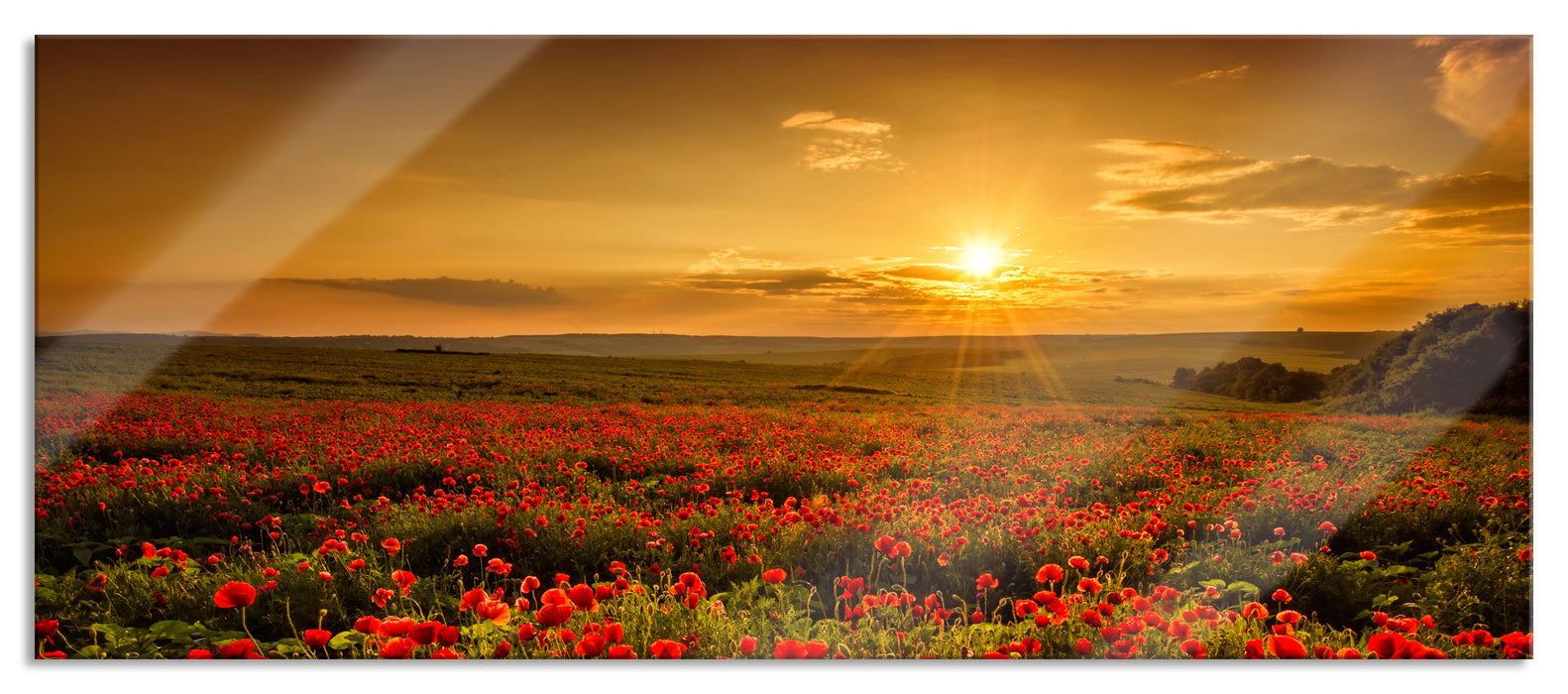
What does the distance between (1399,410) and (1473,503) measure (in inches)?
19.7

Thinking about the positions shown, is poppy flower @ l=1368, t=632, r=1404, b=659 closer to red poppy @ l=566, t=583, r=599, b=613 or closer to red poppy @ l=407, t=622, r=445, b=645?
red poppy @ l=566, t=583, r=599, b=613

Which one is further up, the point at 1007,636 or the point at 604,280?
the point at 604,280

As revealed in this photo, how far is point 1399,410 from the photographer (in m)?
4.27

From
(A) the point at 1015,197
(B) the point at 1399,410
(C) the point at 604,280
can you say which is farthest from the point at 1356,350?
(C) the point at 604,280

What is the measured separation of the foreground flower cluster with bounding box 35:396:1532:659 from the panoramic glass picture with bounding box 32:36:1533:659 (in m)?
0.03

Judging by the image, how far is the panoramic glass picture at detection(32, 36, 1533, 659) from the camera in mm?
4148

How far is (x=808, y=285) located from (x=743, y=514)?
121 centimetres

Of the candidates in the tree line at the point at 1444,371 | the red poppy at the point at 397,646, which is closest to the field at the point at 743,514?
the red poppy at the point at 397,646

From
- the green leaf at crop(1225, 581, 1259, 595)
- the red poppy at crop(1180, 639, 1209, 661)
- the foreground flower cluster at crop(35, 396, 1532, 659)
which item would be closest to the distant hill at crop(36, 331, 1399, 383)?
the foreground flower cluster at crop(35, 396, 1532, 659)

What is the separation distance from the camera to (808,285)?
4.57m

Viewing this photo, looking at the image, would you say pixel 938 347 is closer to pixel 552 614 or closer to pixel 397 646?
pixel 552 614

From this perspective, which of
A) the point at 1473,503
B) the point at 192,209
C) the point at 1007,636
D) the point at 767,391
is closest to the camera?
the point at 1007,636

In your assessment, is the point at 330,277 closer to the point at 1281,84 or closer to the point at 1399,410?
the point at 1281,84

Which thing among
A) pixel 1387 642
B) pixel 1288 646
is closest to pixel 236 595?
pixel 1288 646
